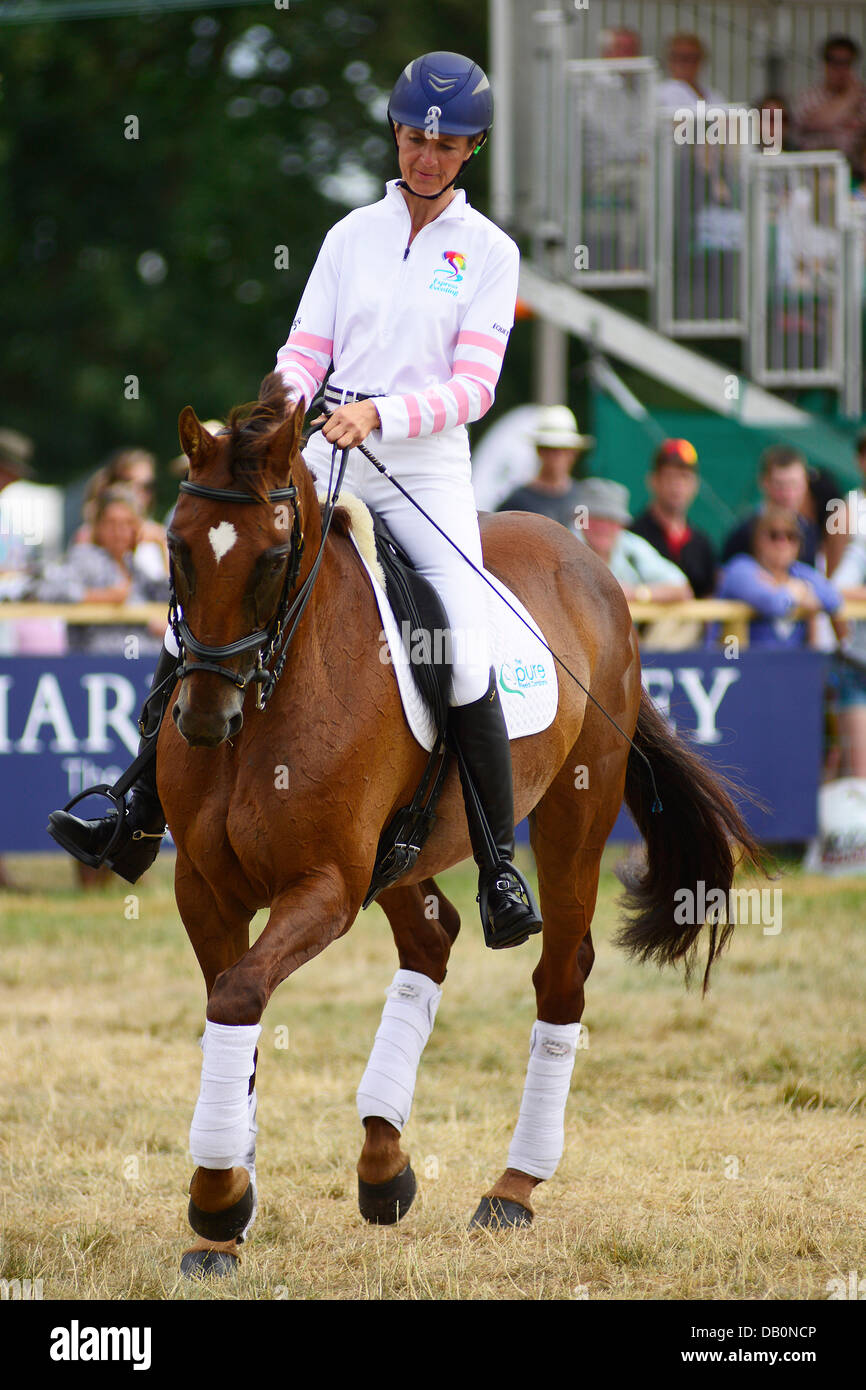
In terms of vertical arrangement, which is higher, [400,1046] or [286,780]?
[286,780]

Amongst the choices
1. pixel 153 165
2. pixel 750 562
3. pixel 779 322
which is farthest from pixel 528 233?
pixel 153 165

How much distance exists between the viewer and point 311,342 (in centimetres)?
497

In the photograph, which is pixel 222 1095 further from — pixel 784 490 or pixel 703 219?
pixel 703 219

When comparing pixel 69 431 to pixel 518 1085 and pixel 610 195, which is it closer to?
pixel 610 195

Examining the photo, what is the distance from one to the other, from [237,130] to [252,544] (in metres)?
22.1

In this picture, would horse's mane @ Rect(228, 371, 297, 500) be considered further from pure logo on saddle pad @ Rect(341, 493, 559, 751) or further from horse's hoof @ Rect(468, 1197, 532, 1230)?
horse's hoof @ Rect(468, 1197, 532, 1230)

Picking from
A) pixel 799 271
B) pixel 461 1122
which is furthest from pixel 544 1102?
pixel 799 271

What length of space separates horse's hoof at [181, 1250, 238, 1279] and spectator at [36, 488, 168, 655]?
19.9 feet

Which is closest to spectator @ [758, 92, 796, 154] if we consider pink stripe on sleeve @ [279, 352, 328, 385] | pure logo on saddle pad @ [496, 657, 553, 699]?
pure logo on saddle pad @ [496, 657, 553, 699]

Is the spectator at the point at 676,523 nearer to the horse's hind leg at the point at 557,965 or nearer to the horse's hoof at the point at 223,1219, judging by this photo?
the horse's hind leg at the point at 557,965

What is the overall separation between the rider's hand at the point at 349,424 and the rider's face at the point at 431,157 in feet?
2.55

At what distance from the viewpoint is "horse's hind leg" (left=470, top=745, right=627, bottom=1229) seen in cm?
541

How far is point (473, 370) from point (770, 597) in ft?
21.3
